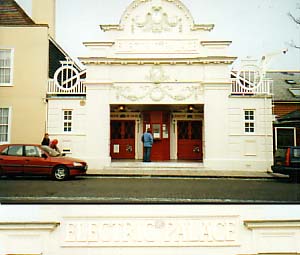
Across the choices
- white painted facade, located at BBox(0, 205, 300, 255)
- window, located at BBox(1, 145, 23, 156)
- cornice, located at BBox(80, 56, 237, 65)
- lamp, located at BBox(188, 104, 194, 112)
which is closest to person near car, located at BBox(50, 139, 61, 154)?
window, located at BBox(1, 145, 23, 156)

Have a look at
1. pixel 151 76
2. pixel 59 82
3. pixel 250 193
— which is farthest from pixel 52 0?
pixel 250 193

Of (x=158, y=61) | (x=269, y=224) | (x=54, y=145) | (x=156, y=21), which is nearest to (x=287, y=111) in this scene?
(x=269, y=224)

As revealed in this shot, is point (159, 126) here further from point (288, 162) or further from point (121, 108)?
point (288, 162)

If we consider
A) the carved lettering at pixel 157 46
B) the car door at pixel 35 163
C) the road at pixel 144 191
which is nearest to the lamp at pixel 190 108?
the carved lettering at pixel 157 46

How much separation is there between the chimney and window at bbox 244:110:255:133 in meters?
1.82

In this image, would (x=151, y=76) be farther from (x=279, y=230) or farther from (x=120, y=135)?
(x=279, y=230)

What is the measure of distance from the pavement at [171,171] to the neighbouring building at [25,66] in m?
0.64

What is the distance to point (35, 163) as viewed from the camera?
→ 2295 millimetres

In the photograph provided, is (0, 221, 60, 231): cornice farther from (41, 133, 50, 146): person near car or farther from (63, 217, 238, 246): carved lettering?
(41, 133, 50, 146): person near car

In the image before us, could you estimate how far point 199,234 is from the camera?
6.84ft

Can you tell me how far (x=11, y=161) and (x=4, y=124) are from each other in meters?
0.30

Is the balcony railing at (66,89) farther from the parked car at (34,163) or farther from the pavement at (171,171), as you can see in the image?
the pavement at (171,171)

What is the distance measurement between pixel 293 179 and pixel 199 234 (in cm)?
92

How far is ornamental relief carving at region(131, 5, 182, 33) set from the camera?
2.95m
